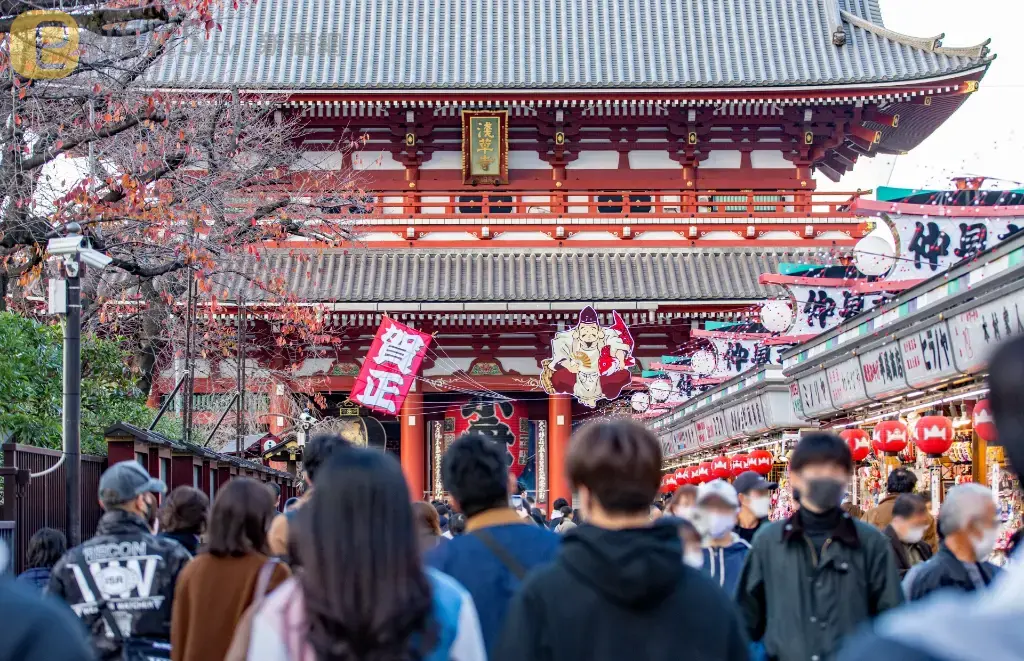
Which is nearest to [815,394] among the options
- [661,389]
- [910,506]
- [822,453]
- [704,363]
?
[704,363]

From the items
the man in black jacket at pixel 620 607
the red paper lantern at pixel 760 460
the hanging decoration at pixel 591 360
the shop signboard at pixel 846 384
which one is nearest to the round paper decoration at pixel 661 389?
the hanging decoration at pixel 591 360

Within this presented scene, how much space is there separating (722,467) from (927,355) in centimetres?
819

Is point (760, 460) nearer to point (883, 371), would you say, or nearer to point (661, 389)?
point (883, 371)

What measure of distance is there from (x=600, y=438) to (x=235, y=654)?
1.00m

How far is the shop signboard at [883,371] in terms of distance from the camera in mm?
10359

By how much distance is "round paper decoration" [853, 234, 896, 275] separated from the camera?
11.9 metres

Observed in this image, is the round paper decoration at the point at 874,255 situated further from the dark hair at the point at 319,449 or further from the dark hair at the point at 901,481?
the dark hair at the point at 319,449

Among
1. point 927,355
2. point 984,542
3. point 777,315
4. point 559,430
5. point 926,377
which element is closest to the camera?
point 984,542

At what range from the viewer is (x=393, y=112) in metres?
22.7

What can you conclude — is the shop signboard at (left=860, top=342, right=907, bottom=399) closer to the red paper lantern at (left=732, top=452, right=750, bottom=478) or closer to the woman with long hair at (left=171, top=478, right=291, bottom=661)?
the red paper lantern at (left=732, top=452, right=750, bottom=478)

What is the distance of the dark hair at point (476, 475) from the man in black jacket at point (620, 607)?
1.20 m

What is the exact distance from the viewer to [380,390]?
59.7 ft

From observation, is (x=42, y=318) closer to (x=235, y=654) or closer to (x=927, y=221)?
(x=927, y=221)

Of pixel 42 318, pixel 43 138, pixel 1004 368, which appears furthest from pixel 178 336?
pixel 1004 368
